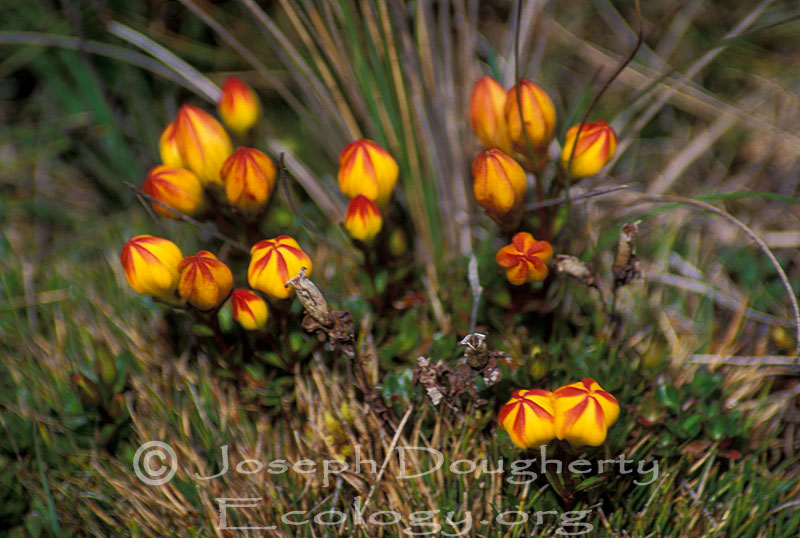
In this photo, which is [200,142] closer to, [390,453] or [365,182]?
[365,182]

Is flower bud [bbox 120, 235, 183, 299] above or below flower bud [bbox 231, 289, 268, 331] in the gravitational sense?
above

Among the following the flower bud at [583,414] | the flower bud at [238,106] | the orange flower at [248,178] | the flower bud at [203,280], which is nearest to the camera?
the flower bud at [583,414]

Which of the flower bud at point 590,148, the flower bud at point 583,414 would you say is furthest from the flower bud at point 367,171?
the flower bud at point 583,414

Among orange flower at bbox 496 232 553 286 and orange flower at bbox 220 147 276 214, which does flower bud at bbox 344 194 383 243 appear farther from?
orange flower at bbox 496 232 553 286

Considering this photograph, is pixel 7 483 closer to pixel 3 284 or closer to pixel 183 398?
pixel 183 398

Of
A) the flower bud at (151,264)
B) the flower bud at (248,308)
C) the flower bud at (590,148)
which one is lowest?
the flower bud at (248,308)

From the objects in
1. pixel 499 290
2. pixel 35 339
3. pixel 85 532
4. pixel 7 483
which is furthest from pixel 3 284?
pixel 499 290

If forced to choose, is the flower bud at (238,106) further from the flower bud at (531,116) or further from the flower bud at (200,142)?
the flower bud at (531,116)

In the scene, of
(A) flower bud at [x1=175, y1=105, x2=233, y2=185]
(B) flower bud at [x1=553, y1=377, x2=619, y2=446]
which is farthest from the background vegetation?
(A) flower bud at [x1=175, y1=105, x2=233, y2=185]
